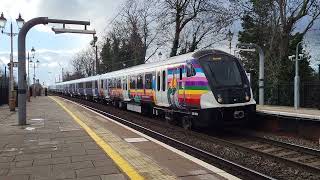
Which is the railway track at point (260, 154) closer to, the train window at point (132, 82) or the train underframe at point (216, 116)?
the train underframe at point (216, 116)

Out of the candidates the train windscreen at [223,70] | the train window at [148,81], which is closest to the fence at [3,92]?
the train window at [148,81]

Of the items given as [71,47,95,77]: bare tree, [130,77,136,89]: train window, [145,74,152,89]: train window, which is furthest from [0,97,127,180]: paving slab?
[71,47,95,77]: bare tree

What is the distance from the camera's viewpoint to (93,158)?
10047 millimetres

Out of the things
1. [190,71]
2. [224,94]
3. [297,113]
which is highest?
[190,71]

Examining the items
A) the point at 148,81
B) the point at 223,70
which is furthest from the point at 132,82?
the point at 223,70

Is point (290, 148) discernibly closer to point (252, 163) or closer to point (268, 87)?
point (252, 163)

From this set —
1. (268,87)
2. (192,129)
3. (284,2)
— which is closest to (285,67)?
(268,87)

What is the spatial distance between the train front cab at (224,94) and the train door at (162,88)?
3315 millimetres

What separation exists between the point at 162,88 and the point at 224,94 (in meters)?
4.75

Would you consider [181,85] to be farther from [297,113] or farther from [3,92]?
[3,92]

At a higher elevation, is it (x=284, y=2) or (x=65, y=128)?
(x=284, y=2)

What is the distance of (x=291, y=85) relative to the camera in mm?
28062

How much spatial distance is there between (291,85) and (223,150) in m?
16.4

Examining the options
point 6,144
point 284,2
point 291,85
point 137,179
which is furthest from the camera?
point 284,2
